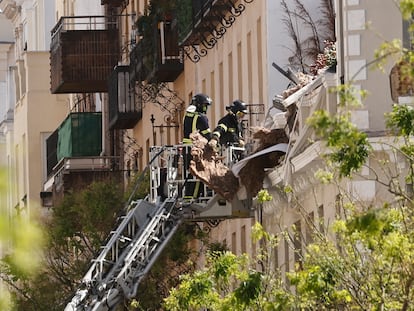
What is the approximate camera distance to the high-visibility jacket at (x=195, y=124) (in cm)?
3622

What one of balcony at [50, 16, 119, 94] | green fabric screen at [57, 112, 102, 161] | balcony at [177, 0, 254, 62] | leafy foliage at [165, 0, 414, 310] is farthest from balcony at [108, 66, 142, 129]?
Result: leafy foliage at [165, 0, 414, 310]

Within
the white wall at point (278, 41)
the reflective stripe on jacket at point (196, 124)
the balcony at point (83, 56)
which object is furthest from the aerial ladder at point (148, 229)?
the balcony at point (83, 56)

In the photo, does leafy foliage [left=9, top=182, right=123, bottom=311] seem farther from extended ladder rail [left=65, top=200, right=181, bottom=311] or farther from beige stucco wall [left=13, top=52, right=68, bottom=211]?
beige stucco wall [left=13, top=52, right=68, bottom=211]

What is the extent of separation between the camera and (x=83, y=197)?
4772 centimetres

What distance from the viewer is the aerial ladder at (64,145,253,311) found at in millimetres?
36438

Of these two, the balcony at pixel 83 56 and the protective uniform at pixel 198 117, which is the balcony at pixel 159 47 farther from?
the protective uniform at pixel 198 117

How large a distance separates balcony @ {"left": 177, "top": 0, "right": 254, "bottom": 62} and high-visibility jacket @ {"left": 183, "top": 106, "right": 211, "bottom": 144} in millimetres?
6385

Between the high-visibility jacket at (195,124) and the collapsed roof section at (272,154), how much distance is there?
47 cm

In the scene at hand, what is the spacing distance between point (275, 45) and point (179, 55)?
410 inches

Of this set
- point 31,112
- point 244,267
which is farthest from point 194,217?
point 31,112

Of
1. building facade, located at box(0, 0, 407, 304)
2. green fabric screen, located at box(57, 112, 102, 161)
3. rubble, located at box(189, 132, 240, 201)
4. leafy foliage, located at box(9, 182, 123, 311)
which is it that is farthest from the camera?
green fabric screen, located at box(57, 112, 102, 161)

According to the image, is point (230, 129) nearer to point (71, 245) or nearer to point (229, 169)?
point (229, 169)

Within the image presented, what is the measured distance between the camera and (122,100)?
5675 centimetres

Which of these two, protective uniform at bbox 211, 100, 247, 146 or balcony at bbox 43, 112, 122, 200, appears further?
balcony at bbox 43, 112, 122, 200
